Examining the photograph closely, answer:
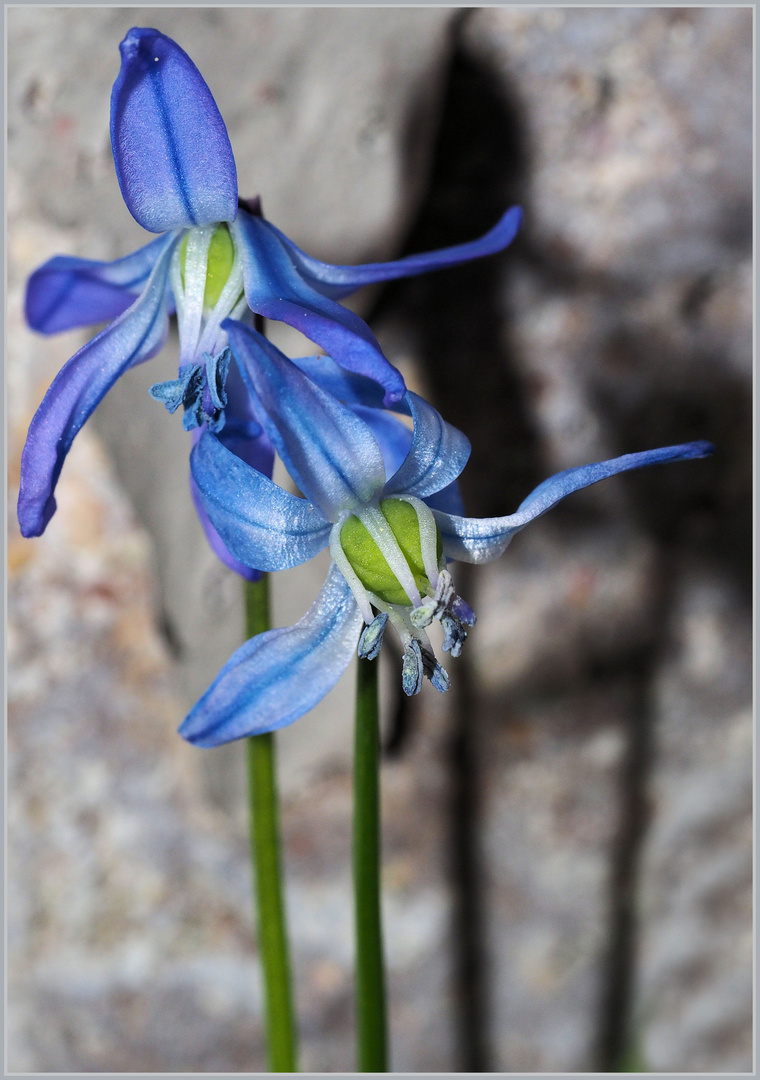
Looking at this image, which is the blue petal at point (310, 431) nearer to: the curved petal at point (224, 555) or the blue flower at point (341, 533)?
the blue flower at point (341, 533)

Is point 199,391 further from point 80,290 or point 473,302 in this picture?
point 473,302

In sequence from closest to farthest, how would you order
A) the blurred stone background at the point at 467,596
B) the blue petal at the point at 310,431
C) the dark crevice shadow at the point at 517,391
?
1. the blue petal at the point at 310,431
2. the blurred stone background at the point at 467,596
3. the dark crevice shadow at the point at 517,391

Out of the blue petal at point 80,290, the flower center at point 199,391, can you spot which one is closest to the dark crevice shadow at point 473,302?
the blue petal at point 80,290

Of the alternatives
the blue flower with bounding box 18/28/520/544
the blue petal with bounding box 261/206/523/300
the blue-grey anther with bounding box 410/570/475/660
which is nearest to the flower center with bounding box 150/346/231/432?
the blue flower with bounding box 18/28/520/544

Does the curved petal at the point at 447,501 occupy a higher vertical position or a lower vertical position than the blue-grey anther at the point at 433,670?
higher

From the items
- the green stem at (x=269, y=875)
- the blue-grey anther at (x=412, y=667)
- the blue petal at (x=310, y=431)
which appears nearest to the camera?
the blue petal at (x=310, y=431)

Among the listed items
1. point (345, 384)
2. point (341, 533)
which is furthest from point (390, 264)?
point (341, 533)
